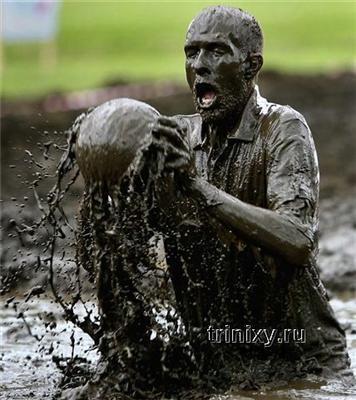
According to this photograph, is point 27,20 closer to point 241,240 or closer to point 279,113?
point 279,113

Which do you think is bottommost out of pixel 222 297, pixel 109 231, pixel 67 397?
pixel 67 397

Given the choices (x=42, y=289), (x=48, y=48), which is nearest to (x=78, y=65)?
(x=48, y=48)

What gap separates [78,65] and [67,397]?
24390 mm

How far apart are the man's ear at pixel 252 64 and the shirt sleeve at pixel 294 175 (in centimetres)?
33

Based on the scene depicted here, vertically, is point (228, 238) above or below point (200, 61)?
below

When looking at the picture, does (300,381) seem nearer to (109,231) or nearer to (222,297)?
(222,297)

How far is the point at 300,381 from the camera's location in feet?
23.3

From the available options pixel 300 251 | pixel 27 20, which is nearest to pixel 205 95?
pixel 300 251

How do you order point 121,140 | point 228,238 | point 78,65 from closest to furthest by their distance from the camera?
1. point 121,140
2. point 228,238
3. point 78,65

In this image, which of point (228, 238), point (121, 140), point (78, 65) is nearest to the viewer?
point (121, 140)

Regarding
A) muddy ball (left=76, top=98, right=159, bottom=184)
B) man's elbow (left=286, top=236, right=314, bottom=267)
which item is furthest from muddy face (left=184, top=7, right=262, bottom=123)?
man's elbow (left=286, top=236, right=314, bottom=267)

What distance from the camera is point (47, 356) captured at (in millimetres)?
8406

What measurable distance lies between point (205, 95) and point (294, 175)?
0.67m

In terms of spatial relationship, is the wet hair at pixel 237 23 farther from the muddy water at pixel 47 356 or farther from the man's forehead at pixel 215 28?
the muddy water at pixel 47 356
